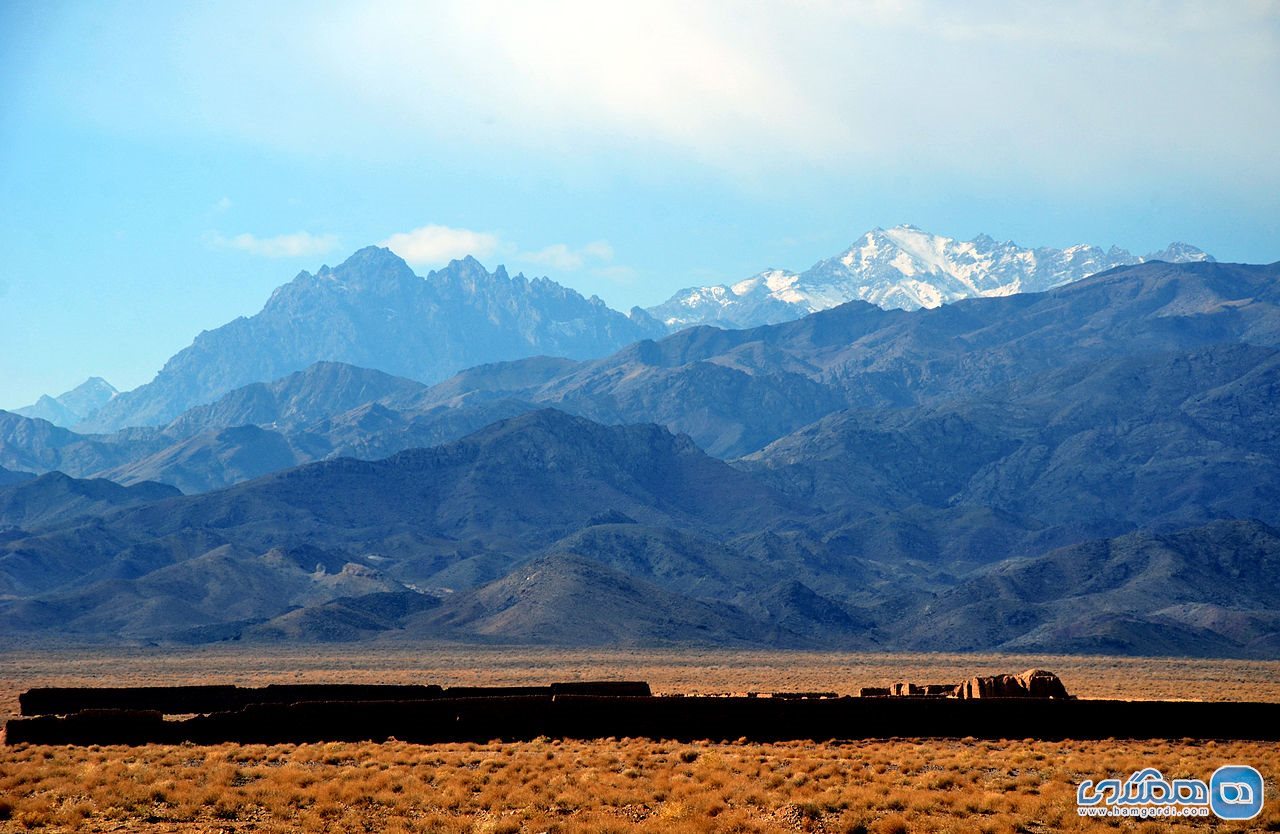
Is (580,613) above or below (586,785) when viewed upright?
above

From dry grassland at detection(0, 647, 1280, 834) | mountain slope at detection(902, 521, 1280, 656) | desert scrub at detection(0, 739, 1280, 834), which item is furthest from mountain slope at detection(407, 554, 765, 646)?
desert scrub at detection(0, 739, 1280, 834)

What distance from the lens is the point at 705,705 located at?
108 ft

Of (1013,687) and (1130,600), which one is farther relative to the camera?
(1130,600)

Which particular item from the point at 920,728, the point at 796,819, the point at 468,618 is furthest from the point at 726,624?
the point at 796,819

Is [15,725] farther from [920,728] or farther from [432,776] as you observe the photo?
[920,728]

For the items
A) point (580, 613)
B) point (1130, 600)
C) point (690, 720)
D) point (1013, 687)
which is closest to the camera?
point (690, 720)

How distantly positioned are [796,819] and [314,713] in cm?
1452

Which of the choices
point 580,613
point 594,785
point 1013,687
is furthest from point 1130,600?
point 594,785

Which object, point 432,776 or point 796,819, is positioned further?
point 432,776

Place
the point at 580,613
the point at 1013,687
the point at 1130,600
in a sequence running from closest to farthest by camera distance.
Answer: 1. the point at 1013,687
2. the point at 580,613
3. the point at 1130,600

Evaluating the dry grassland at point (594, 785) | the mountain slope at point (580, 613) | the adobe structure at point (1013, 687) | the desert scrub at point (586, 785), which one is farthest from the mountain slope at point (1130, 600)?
the desert scrub at point (586, 785)

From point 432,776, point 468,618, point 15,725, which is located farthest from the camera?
point 468,618

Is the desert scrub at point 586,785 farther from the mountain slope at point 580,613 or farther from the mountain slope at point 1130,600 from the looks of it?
the mountain slope at point 1130,600

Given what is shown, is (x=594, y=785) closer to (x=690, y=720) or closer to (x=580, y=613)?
(x=690, y=720)
